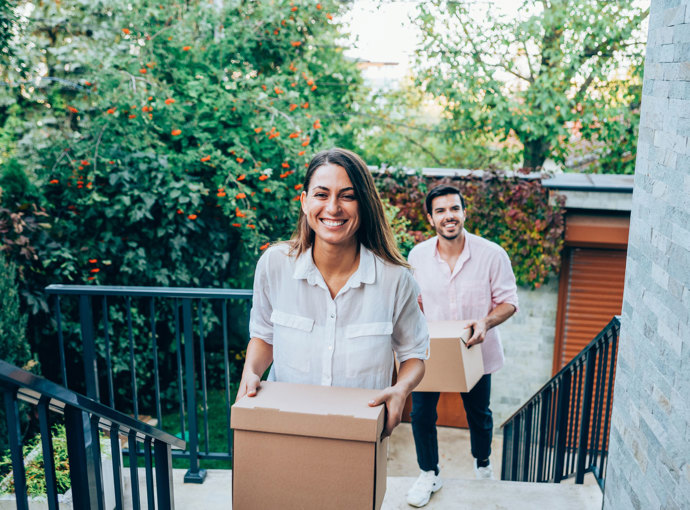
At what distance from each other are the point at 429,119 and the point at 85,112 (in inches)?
296

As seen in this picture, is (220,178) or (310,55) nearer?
(220,178)

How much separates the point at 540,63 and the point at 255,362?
26.0 ft

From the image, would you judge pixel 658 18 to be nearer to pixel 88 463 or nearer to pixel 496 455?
pixel 88 463

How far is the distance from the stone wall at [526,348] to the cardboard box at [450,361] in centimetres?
413

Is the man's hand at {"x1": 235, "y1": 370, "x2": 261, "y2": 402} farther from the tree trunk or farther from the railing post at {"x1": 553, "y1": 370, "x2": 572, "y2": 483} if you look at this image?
the tree trunk

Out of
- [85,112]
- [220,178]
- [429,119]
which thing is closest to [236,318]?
[220,178]

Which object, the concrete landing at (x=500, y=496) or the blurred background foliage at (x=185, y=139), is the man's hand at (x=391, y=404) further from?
the blurred background foliage at (x=185, y=139)

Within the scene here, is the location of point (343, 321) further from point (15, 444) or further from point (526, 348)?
point (526, 348)

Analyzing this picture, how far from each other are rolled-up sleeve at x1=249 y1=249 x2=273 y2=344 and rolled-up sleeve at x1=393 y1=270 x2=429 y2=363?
40cm

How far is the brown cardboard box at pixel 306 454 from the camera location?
1.55 meters

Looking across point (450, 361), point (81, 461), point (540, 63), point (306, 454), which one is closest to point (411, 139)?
point (540, 63)

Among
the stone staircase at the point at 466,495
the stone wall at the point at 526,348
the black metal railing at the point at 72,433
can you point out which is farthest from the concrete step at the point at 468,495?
the stone wall at the point at 526,348

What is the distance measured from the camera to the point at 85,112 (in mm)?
5336

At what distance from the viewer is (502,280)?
3.04 metres
